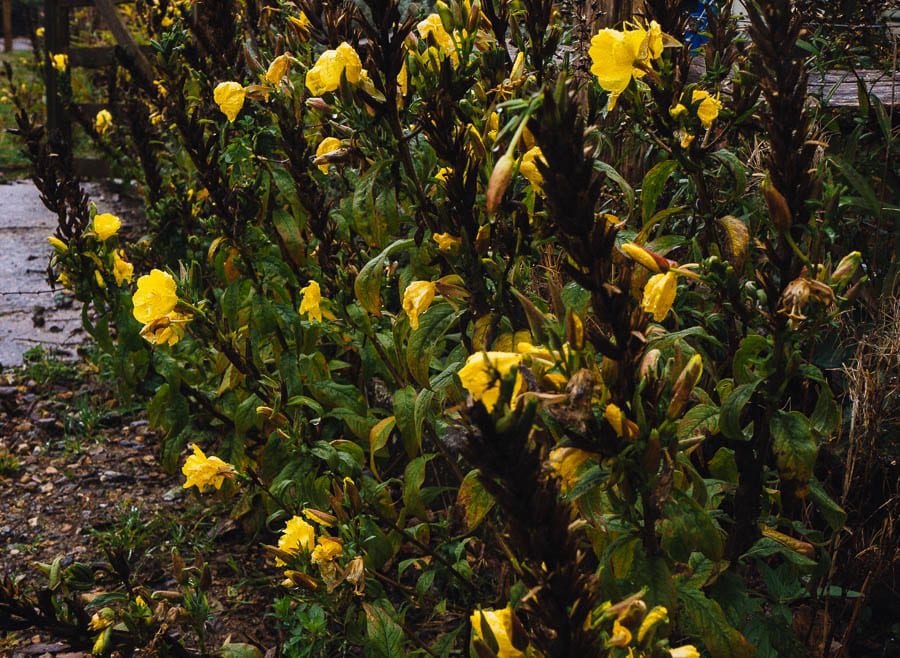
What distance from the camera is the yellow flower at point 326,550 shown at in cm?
170

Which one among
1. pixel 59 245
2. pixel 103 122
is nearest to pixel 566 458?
pixel 59 245

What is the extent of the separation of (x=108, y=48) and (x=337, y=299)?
6.36m

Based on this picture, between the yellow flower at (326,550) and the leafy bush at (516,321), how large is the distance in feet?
0.03

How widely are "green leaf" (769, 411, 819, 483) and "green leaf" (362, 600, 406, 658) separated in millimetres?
830

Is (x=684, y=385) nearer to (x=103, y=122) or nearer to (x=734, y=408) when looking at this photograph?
(x=734, y=408)

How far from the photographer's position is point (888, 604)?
2.16m

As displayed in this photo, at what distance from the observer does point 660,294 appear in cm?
124

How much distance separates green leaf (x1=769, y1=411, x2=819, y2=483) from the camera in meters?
1.35

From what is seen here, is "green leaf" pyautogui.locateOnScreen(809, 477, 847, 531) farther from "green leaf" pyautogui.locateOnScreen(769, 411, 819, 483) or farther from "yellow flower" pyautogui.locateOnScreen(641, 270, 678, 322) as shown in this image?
"yellow flower" pyautogui.locateOnScreen(641, 270, 678, 322)

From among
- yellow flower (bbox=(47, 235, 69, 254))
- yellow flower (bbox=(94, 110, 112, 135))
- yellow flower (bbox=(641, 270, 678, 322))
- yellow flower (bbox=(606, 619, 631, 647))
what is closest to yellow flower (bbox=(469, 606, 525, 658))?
yellow flower (bbox=(606, 619, 631, 647))

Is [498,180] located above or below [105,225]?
above

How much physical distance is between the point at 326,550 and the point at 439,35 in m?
1.07

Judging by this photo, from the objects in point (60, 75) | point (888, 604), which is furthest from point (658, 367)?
point (60, 75)

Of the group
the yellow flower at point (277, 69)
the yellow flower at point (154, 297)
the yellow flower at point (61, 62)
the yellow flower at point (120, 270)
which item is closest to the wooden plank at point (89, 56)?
the yellow flower at point (61, 62)
